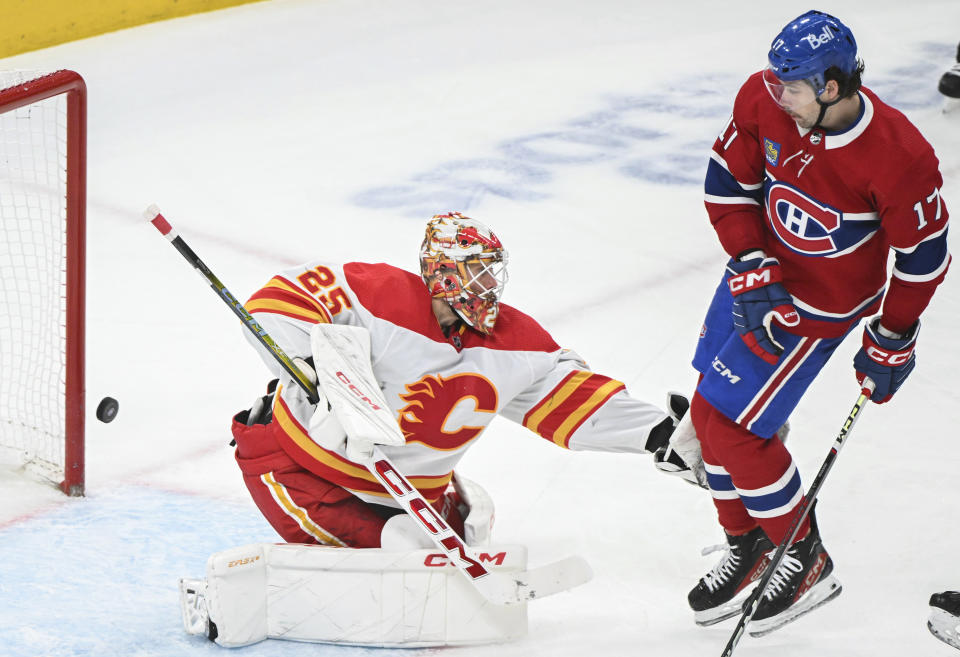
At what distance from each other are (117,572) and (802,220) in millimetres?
1572

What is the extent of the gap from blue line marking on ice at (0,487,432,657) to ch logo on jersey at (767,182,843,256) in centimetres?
105

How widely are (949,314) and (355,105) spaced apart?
9.47 feet

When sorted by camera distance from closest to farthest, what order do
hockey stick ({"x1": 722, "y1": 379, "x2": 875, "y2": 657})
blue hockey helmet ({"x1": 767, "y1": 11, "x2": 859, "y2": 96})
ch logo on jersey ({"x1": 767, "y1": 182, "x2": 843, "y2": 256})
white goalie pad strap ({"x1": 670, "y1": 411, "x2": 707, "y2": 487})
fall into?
blue hockey helmet ({"x1": 767, "y1": 11, "x2": 859, "y2": 96}) < ch logo on jersey ({"x1": 767, "y1": 182, "x2": 843, "y2": 256}) < hockey stick ({"x1": 722, "y1": 379, "x2": 875, "y2": 657}) < white goalie pad strap ({"x1": 670, "y1": 411, "x2": 707, "y2": 487})

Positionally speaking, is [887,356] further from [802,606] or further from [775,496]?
[802,606]

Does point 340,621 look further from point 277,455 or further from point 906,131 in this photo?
point 906,131

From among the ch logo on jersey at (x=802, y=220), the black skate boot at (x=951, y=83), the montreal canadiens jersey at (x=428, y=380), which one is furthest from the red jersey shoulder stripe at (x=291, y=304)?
the black skate boot at (x=951, y=83)

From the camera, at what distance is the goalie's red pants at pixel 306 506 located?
247cm

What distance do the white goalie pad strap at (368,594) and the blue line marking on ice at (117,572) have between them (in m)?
0.04

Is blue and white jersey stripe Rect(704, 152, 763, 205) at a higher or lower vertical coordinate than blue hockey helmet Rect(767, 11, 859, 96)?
lower

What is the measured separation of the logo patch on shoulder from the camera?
7.18 ft

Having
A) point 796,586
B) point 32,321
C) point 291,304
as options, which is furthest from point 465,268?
point 32,321

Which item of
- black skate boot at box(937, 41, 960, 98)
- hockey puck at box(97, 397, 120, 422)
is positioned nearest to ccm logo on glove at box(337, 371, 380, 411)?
hockey puck at box(97, 397, 120, 422)

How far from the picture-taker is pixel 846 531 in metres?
2.88

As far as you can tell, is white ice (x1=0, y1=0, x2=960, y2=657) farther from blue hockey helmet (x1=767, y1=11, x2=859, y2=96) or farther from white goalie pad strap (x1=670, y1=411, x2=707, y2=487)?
blue hockey helmet (x1=767, y1=11, x2=859, y2=96)
